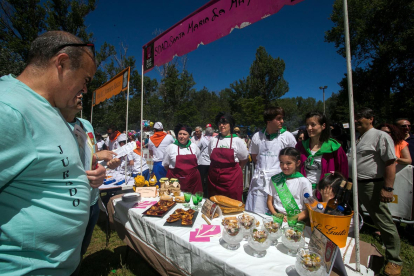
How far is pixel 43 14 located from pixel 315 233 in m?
23.5

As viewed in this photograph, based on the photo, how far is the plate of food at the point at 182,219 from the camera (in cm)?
176

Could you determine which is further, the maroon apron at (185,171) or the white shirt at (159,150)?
the white shirt at (159,150)

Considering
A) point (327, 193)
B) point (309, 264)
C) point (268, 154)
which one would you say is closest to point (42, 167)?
point (309, 264)

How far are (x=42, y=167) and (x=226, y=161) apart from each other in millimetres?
2664

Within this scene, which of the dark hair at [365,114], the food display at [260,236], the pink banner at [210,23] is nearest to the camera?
the food display at [260,236]

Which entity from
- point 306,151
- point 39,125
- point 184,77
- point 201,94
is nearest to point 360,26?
point 184,77

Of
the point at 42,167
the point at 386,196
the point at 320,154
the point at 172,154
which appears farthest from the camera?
the point at 172,154

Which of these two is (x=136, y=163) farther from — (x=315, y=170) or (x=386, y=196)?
(x=386, y=196)

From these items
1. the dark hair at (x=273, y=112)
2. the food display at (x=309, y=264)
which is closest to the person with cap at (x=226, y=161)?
the dark hair at (x=273, y=112)

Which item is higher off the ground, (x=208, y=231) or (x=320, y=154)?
(x=320, y=154)

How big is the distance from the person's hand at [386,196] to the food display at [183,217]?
243cm

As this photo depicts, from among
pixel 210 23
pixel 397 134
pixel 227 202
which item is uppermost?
pixel 210 23

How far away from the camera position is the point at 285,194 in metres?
1.99

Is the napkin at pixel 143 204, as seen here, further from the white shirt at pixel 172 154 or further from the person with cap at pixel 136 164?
the person with cap at pixel 136 164
